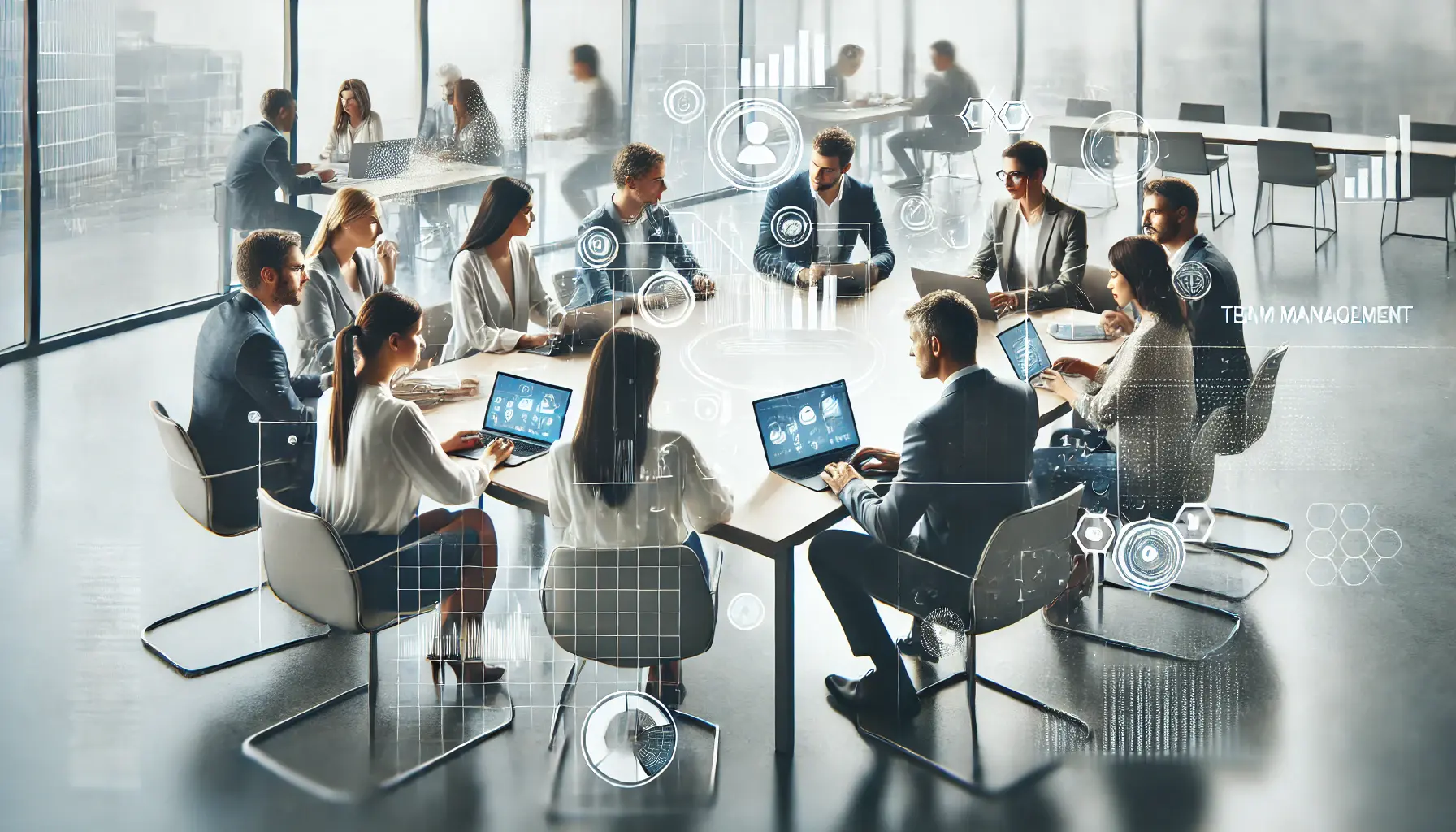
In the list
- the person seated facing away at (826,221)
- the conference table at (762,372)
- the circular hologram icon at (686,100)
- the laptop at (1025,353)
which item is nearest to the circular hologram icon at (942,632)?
the conference table at (762,372)

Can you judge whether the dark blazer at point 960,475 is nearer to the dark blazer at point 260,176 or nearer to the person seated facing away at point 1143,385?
the person seated facing away at point 1143,385

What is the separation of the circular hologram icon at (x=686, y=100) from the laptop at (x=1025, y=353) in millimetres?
1018

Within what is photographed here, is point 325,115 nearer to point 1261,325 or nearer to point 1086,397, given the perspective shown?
point 1086,397

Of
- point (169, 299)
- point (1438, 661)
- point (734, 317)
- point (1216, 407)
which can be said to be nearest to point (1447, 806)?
point (1438, 661)

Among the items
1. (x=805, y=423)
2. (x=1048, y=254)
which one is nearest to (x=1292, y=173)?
(x=1048, y=254)

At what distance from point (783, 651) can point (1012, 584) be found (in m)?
0.61

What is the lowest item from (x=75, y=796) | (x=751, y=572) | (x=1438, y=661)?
(x=75, y=796)

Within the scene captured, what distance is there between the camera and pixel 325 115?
3570 mm

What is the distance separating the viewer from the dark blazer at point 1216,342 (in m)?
3.54

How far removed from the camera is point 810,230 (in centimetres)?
352

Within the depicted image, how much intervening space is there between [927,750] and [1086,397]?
3.39ft

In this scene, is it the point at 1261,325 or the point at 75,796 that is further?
the point at 1261,325

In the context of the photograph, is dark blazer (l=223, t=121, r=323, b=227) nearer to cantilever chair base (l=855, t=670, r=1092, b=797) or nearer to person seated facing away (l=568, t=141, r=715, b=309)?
person seated facing away (l=568, t=141, r=715, b=309)

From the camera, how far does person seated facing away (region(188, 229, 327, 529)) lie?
11.7ft
